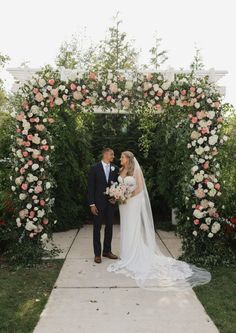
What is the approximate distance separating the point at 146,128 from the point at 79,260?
3.97 meters

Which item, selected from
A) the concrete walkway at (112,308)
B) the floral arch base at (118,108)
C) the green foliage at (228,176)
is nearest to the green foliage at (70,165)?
the floral arch base at (118,108)

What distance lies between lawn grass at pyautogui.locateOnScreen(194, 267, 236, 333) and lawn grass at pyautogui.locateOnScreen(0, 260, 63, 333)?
6.58ft

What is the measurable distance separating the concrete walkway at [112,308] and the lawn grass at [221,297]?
0.33 ft

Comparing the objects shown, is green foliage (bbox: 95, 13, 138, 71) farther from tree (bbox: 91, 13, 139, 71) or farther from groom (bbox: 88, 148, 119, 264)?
groom (bbox: 88, 148, 119, 264)

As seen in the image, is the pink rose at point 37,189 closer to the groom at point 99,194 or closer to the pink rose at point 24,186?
the pink rose at point 24,186

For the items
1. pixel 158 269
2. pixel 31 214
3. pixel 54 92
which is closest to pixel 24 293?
pixel 31 214

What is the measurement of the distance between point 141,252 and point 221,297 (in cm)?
178

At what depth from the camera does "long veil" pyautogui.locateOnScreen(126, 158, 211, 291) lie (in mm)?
5770

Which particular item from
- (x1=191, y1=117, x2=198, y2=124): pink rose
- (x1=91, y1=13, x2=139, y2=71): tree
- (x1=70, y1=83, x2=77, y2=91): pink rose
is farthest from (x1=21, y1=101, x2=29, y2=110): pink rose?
(x1=91, y1=13, x2=139, y2=71): tree

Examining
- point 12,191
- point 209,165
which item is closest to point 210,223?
point 209,165

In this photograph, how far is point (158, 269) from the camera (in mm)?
6297

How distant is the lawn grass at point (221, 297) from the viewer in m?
4.50

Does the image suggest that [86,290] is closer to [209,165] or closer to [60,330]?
[60,330]

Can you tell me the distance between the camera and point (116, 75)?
22.8 ft
